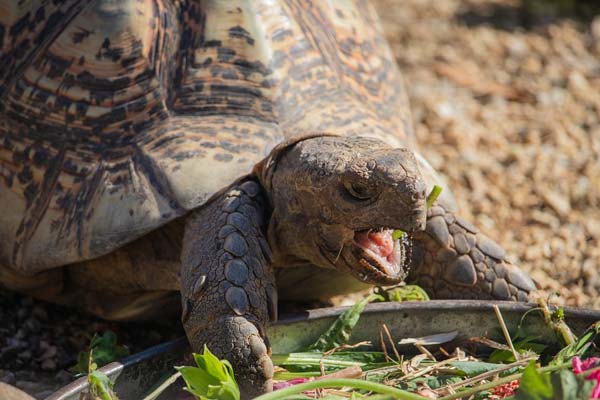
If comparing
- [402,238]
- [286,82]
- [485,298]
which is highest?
[286,82]

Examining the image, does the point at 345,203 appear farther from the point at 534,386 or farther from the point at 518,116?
the point at 518,116

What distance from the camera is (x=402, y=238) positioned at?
119 inches

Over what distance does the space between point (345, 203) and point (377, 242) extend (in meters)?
0.20

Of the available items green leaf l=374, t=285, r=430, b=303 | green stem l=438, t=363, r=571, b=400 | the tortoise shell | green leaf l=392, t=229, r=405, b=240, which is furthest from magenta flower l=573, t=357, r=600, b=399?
the tortoise shell

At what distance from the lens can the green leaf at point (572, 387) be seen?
2.17 metres

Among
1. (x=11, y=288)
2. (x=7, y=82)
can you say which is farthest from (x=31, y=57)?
(x=11, y=288)

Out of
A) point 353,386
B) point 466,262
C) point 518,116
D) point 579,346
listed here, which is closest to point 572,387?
point 353,386

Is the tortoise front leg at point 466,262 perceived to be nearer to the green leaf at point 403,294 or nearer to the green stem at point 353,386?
the green leaf at point 403,294

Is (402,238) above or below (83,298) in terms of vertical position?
above

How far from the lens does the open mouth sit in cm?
288

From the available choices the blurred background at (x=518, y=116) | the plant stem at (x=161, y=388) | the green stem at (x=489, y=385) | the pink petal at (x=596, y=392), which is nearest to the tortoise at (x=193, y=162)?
the plant stem at (x=161, y=388)

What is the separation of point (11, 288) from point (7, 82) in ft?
2.55

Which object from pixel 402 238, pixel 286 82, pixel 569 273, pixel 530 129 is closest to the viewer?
pixel 402 238

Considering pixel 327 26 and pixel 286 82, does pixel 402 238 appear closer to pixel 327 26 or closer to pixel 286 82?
pixel 286 82
